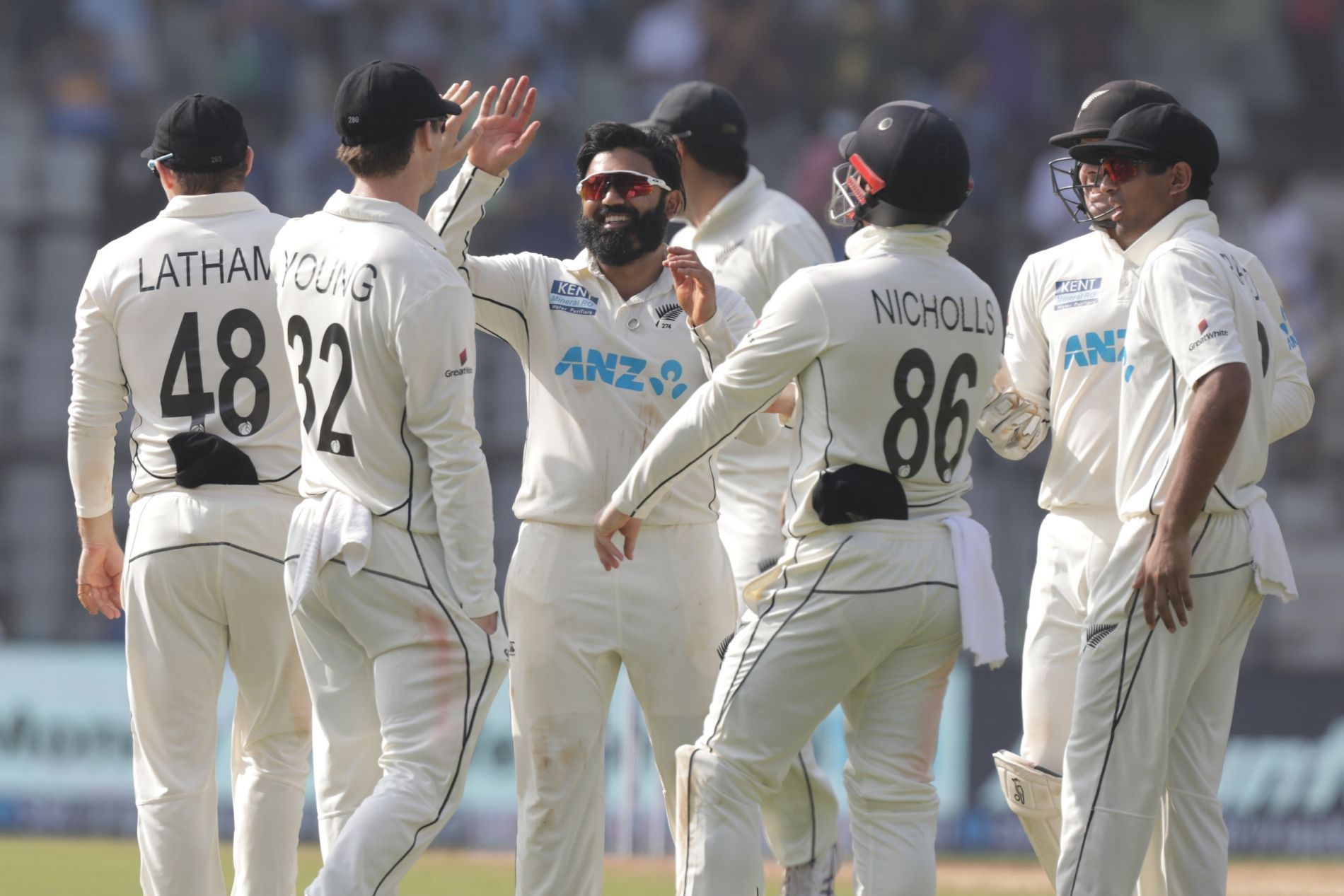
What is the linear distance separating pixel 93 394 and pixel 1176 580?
311 cm

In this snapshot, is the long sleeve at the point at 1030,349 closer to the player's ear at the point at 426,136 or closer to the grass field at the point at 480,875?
the player's ear at the point at 426,136

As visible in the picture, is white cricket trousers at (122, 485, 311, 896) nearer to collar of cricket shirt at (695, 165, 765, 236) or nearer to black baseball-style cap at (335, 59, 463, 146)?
black baseball-style cap at (335, 59, 463, 146)

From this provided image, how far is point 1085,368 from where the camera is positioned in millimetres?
5340

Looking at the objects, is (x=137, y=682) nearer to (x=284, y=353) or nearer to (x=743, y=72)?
(x=284, y=353)

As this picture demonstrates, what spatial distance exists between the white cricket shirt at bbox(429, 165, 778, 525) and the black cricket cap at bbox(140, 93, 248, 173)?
653 millimetres

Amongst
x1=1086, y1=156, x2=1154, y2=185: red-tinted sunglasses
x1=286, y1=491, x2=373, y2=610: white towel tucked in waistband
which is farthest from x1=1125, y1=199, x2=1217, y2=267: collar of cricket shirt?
x1=286, y1=491, x2=373, y2=610: white towel tucked in waistband

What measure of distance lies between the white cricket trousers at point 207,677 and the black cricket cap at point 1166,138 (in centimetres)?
258

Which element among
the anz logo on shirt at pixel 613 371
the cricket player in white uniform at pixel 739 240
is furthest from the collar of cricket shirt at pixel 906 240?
the cricket player in white uniform at pixel 739 240

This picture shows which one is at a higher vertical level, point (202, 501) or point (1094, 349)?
point (1094, 349)

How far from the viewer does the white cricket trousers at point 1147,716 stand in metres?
4.56

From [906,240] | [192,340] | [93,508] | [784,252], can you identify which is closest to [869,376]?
[906,240]

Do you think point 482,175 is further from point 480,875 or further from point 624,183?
point 480,875

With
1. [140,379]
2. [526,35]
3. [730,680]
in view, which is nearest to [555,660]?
[730,680]

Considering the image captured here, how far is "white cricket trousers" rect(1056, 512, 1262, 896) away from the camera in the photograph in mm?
4559
